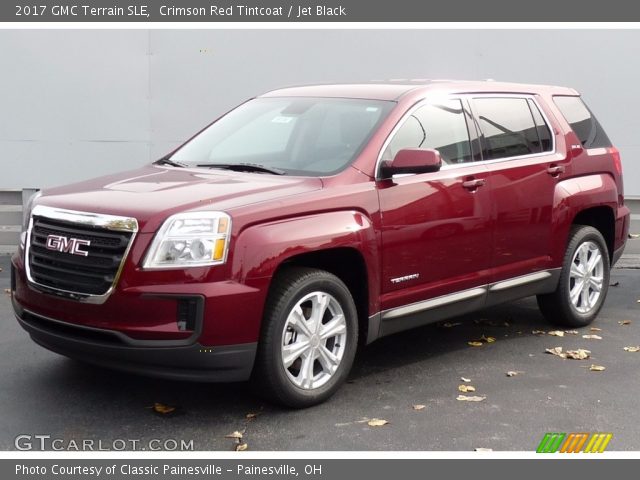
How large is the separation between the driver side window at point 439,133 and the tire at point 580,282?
146 cm

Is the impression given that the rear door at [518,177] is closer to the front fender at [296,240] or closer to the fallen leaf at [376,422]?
the front fender at [296,240]

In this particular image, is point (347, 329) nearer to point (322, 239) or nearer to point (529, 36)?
point (322, 239)

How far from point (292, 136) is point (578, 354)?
256 centimetres

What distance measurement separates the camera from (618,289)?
→ 29.4 ft

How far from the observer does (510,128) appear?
22.0ft

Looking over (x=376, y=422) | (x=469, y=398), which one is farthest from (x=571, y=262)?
(x=376, y=422)

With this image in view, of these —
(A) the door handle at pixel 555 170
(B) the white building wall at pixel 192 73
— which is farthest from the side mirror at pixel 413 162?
(B) the white building wall at pixel 192 73

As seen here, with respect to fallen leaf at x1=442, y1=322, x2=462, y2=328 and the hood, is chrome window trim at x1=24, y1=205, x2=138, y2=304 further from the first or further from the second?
fallen leaf at x1=442, y1=322, x2=462, y2=328

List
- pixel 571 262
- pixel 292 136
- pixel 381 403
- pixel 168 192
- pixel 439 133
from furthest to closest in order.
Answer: pixel 571 262 < pixel 439 133 < pixel 292 136 < pixel 381 403 < pixel 168 192

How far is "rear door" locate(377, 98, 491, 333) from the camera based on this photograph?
5555 millimetres

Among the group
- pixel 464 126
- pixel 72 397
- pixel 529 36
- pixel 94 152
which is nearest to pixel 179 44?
pixel 94 152

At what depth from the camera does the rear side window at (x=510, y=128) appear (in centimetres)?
643

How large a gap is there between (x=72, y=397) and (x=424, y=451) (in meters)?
2.12

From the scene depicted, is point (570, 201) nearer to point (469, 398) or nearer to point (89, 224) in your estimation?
point (469, 398)
